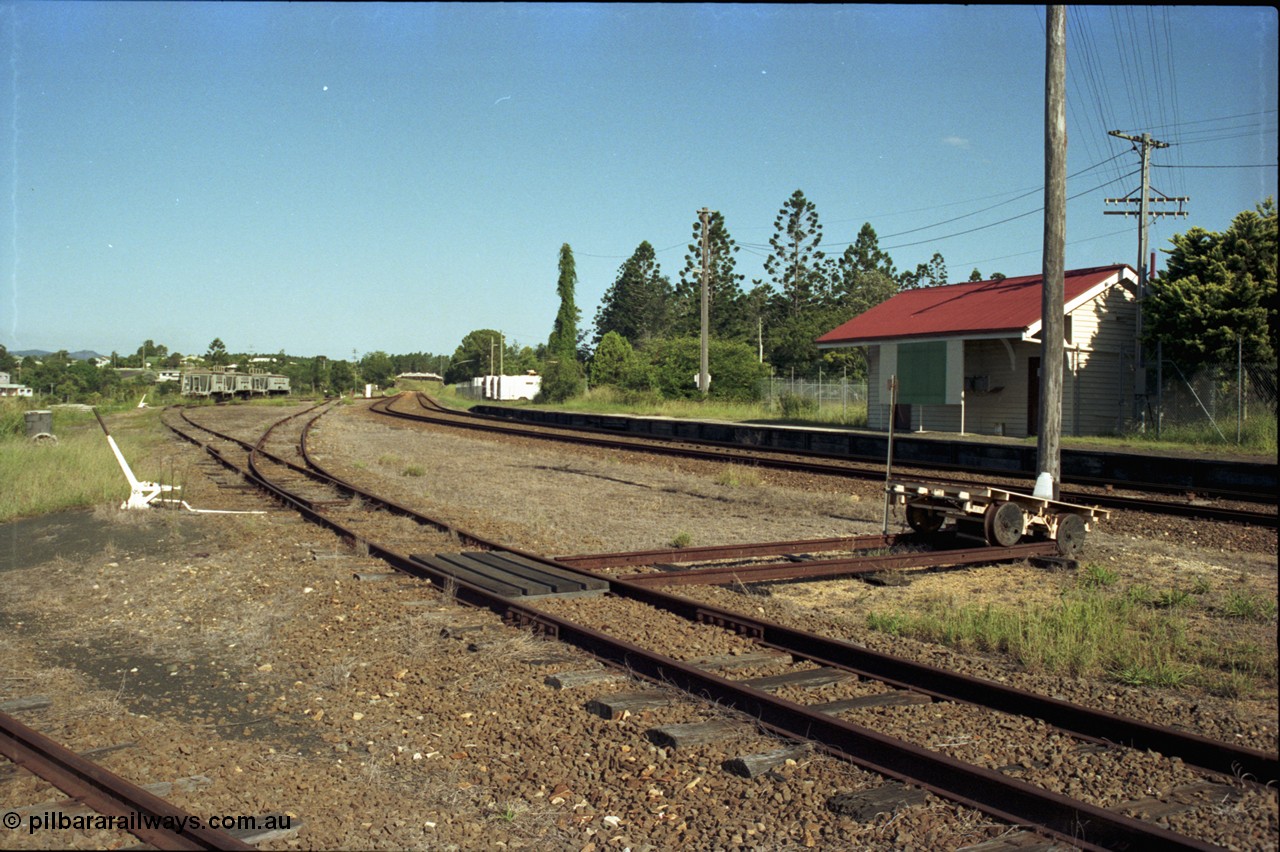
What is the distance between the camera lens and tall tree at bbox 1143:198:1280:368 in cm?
2450

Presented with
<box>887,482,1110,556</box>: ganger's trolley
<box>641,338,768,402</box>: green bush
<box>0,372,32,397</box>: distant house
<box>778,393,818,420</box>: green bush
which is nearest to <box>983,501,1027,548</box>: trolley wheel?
<box>887,482,1110,556</box>: ganger's trolley

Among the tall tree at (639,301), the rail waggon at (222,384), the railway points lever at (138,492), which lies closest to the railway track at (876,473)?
the railway points lever at (138,492)

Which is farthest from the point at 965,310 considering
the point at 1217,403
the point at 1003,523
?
the point at 1003,523

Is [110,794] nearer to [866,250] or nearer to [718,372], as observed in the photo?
[718,372]

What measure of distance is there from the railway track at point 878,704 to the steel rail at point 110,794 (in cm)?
285

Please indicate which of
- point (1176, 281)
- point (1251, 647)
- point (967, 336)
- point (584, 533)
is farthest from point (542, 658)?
point (967, 336)

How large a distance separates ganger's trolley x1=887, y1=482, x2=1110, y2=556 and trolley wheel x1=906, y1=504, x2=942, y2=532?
5.6 inches

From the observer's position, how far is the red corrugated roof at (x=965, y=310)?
30531 millimetres

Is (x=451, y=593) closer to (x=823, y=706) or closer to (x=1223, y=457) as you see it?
(x=823, y=706)

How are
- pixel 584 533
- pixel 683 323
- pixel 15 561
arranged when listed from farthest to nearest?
pixel 683 323 → pixel 584 533 → pixel 15 561

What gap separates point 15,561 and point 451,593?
19.8 ft

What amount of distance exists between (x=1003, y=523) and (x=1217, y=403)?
17.6 metres

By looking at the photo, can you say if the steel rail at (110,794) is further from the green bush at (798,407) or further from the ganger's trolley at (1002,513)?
the green bush at (798,407)

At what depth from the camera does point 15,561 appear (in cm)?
1167
